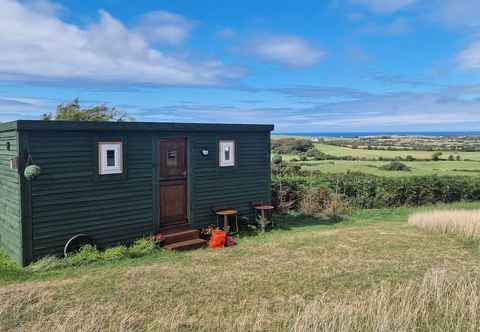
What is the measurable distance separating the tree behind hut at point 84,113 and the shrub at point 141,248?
10835mm

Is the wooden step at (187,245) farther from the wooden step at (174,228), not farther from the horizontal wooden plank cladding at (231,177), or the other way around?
the horizontal wooden plank cladding at (231,177)

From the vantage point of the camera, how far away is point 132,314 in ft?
17.0

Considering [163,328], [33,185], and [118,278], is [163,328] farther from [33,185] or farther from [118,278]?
[33,185]

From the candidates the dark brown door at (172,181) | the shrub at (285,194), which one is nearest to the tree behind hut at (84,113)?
the shrub at (285,194)

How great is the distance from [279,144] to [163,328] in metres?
35.2

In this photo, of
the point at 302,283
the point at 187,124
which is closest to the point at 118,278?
the point at 302,283

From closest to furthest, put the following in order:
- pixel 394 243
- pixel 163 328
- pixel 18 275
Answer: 1. pixel 163 328
2. pixel 18 275
3. pixel 394 243

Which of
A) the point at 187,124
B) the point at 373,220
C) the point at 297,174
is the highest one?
the point at 187,124

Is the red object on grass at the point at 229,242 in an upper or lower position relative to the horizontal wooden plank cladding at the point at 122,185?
lower

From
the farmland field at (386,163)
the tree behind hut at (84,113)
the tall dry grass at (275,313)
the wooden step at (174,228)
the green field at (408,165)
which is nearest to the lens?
the tall dry grass at (275,313)

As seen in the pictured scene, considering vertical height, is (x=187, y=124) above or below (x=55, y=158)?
above

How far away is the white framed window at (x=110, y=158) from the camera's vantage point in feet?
27.5

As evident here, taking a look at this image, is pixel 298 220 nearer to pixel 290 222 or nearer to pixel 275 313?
pixel 290 222

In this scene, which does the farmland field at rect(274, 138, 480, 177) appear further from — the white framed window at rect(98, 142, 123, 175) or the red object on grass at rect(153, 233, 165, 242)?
the white framed window at rect(98, 142, 123, 175)
